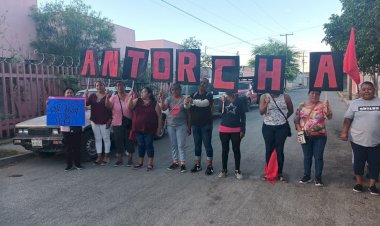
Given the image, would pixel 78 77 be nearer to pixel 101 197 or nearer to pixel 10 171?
pixel 10 171

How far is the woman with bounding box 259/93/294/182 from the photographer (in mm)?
5926

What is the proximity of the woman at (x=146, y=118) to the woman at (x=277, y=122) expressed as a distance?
213 cm

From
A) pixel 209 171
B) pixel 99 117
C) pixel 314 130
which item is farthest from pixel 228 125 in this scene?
pixel 99 117

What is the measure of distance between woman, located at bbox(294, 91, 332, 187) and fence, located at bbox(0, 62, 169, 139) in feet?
16.8

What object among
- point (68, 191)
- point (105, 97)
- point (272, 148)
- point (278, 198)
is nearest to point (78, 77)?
point (105, 97)

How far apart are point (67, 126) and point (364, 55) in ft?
25.0

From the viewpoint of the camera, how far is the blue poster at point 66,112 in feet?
22.6

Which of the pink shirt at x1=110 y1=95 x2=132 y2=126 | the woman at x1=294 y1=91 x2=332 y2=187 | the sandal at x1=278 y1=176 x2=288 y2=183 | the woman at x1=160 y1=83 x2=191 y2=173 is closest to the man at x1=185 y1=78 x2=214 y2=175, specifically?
the woman at x1=160 y1=83 x2=191 y2=173

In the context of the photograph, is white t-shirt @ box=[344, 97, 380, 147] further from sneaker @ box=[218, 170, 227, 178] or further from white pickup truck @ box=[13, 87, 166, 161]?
white pickup truck @ box=[13, 87, 166, 161]

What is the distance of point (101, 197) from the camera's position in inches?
206

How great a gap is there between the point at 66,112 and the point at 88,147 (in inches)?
41.9

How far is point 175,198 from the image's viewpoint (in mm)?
5141

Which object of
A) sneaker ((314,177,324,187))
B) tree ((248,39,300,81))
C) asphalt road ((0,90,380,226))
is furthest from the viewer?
tree ((248,39,300,81))

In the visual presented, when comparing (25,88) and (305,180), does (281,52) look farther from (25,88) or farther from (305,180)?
(305,180)
